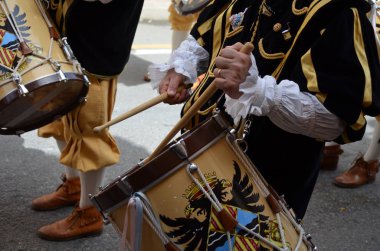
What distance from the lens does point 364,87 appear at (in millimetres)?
1455

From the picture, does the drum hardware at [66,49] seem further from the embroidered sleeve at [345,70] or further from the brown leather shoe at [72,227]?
the embroidered sleeve at [345,70]

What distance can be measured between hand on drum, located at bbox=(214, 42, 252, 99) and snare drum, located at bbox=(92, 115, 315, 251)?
4.7 inches

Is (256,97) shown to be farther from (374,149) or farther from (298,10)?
(374,149)

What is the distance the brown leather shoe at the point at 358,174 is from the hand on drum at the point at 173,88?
75.3 inches

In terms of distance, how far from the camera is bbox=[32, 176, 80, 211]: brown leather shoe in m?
2.91

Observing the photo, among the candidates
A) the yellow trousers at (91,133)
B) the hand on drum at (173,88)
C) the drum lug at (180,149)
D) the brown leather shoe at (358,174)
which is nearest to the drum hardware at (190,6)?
the yellow trousers at (91,133)

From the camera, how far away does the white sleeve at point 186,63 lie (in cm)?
186

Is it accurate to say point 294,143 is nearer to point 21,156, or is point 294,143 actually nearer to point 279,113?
point 279,113

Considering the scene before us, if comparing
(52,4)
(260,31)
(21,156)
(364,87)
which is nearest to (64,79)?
(52,4)

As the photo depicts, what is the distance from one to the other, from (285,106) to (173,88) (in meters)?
0.47

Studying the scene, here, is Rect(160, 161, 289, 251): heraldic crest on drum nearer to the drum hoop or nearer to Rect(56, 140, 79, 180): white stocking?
the drum hoop

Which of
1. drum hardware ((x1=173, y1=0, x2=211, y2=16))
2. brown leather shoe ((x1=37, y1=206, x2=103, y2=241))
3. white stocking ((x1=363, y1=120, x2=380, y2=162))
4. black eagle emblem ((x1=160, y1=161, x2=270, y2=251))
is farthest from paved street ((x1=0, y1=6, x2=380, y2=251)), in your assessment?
black eagle emblem ((x1=160, y1=161, x2=270, y2=251))

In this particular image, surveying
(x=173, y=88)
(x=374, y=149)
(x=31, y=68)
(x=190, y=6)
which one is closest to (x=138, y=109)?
(x=173, y=88)

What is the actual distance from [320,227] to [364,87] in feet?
5.69
